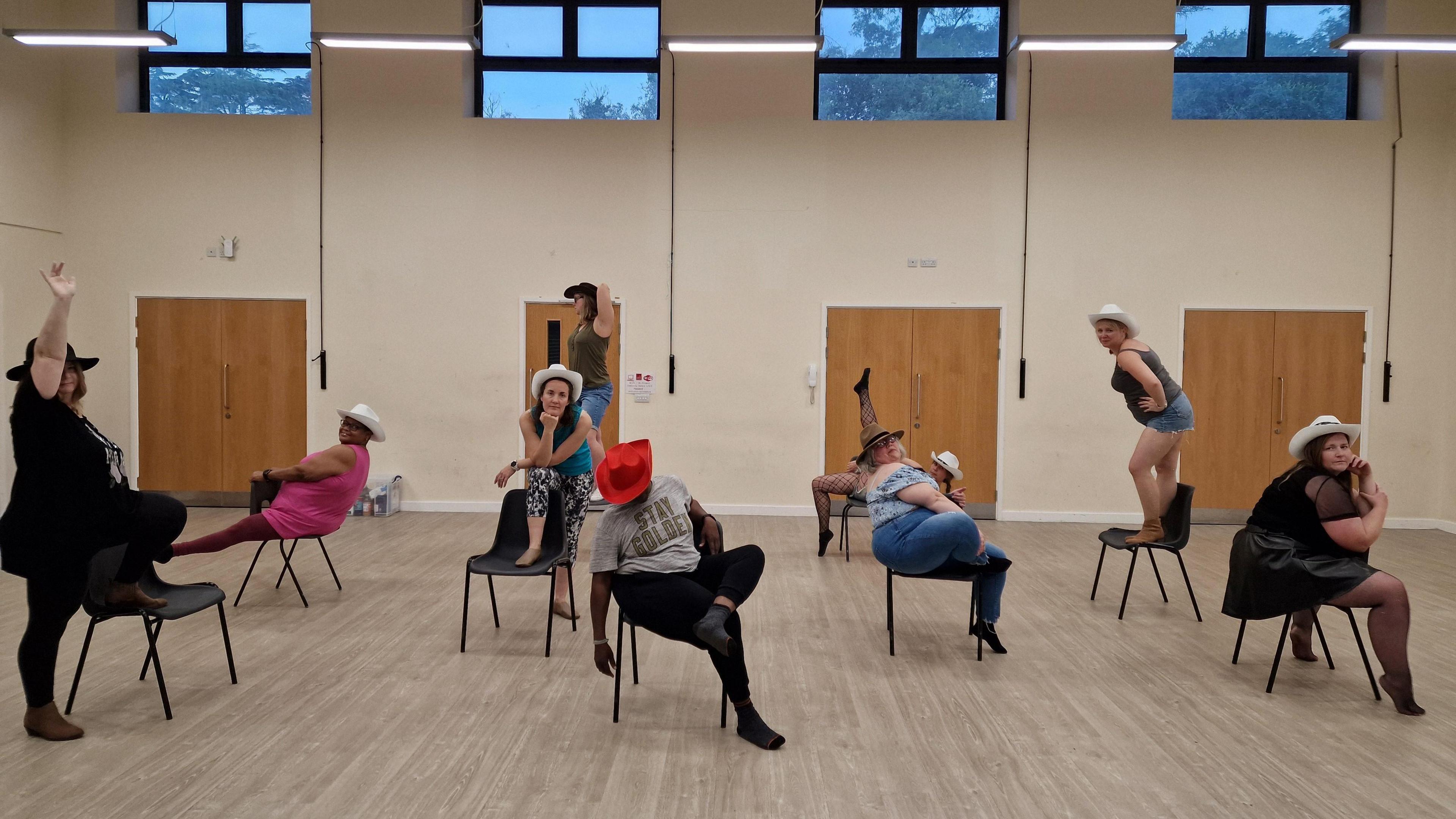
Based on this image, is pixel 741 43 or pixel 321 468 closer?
pixel 321 468

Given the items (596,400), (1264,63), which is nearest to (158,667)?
(596,400)

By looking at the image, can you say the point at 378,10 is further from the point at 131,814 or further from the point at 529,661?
the point at 131,814

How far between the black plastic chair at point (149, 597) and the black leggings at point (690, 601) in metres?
1.57

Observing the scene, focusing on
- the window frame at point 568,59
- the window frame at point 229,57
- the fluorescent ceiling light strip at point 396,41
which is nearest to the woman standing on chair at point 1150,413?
the window frame at point 568,59

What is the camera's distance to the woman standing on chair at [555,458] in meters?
4.09

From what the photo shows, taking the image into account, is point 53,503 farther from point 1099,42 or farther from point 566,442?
point 1099,42

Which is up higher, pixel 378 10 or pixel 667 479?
pixel 378 10

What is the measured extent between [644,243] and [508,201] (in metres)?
1.29

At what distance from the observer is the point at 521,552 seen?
4184 mm

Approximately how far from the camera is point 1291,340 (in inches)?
297

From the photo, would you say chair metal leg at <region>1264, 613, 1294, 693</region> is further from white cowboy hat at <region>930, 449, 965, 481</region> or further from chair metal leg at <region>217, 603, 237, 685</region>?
chair metal leg at <region>217, 603, 237, 685</region>

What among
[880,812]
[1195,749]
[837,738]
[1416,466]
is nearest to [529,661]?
[837,738]

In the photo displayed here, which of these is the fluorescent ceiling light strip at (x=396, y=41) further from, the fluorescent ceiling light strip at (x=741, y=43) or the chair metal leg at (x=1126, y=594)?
the chair metal leg at (x=1126, y=594)

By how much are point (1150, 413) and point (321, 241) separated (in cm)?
690
